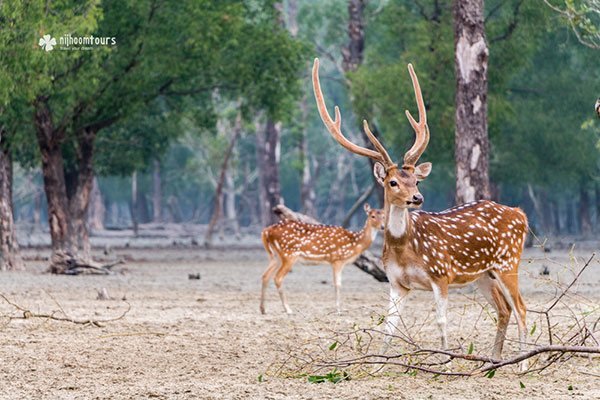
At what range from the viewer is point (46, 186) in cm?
2491

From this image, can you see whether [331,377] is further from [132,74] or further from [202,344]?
[132,74]

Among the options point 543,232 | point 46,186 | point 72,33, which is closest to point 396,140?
point 46,186

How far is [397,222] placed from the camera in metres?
10.2

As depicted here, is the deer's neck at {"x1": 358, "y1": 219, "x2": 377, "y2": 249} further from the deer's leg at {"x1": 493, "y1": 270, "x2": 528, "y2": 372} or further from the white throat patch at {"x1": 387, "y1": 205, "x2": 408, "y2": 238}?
the white throat patch at {"x1": 387, "y1": 205, "x2": 408, "y2": 238}

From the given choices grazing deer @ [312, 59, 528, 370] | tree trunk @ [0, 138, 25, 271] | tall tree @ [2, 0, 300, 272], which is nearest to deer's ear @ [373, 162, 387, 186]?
grazing deer @ [312, 59, 528, 370]

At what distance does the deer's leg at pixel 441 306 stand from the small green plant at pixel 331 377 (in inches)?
40.4

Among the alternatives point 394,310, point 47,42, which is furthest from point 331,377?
point 47,42

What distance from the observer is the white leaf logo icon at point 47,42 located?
18.8 m

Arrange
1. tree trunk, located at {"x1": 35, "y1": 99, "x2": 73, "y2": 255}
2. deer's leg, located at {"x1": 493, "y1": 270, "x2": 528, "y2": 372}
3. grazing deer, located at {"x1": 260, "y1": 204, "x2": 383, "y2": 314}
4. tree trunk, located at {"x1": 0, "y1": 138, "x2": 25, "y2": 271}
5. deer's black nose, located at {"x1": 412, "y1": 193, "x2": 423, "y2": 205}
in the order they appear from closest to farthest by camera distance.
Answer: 1. deer's black nose, located at {"x1": 412, "y1": 193, "x2": 423, "y2": 205}
2. deer's leg, located at {"x1": 493, "y1": 270, "x2": 528, "y2": 372}
3. grazing deer, located at {"x1": 260, "y1": 204, "x2": 383, "y2": 314}
4. tree trunk, located at {"x1": 0, "y1": 138, "x2": 25, "y2": 271}
5. tree trunk, located at {"x1": 35, "y1": 99, "x2": 73, "y2": 255}

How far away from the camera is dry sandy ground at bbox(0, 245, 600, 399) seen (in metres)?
8.84

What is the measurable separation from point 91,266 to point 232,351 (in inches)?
506

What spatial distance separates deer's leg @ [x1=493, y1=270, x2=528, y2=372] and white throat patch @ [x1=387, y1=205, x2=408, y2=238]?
1.07 metres

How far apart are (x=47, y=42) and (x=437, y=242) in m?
10.3

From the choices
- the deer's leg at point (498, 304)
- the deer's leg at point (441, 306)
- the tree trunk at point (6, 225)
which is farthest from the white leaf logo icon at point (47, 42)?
the deer's leg at point (441, 306)
